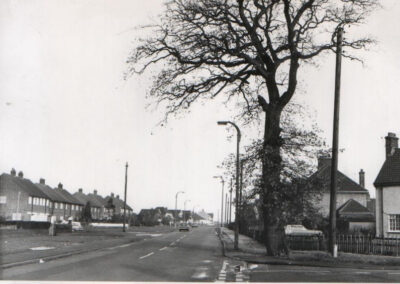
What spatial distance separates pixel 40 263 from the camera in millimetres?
16328

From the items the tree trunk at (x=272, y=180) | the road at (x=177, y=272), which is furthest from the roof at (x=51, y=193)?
the road at (x=177, y=272)

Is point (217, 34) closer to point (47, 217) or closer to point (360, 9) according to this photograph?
point (360, 9)

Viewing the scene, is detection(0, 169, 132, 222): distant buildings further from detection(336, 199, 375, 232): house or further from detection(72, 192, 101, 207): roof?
detection(336, 199, 375, 232): house

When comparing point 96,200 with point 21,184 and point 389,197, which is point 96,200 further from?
point 389,197

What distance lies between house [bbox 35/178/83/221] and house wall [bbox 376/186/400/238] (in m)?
65.3

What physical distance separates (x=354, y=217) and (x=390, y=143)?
16.0 metres

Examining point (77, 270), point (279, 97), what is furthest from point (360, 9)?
point (77, 270)

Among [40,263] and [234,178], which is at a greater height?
[234,178]

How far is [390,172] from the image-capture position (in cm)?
3800

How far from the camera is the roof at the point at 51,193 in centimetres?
9307

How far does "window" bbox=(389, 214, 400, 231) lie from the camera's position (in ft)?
120

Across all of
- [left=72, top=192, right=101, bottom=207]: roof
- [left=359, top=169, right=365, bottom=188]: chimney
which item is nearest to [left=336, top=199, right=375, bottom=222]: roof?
[left=359, top=169, right=365, bottom=188]: chimney

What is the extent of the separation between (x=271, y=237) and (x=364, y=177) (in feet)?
162

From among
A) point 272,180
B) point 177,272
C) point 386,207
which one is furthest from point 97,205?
point 177,272
